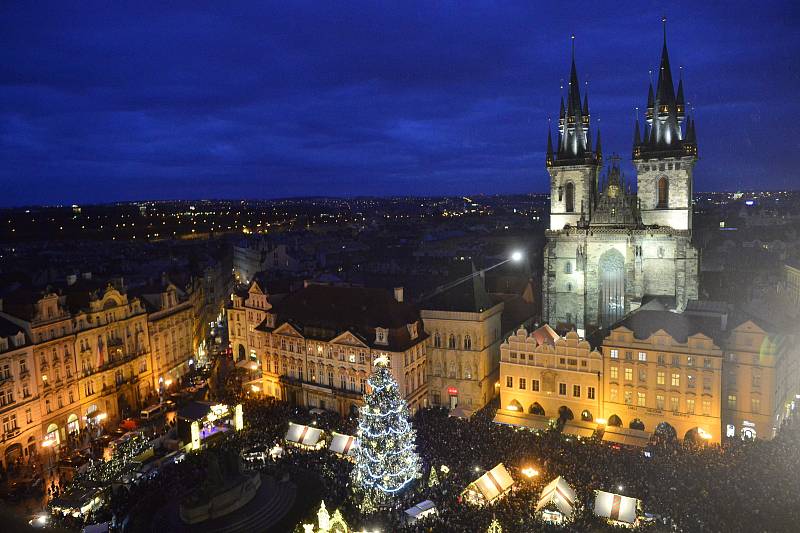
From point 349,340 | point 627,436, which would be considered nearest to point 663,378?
point 627,436

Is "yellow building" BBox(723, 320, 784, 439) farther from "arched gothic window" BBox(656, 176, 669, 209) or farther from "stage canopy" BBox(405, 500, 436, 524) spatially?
"stage canopy" BBox(405, 500, 436, 524)

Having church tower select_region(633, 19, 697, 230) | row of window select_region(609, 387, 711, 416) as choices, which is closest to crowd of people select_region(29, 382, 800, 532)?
row of window select_region(609, 387, 711, 416)

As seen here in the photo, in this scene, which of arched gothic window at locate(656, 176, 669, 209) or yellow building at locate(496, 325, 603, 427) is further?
arched gothic window at locate(656, 176, 669, 209)

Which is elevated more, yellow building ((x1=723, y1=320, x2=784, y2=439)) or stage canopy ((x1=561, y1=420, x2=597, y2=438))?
yellow building ((x1=723, y1=320, x2=784, y2=439))

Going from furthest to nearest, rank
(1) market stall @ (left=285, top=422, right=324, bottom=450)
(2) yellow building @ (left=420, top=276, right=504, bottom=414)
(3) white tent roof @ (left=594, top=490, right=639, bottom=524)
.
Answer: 1. (2) yellow building @ (left=420, top=276, right=504, bottom=414)
2. (1) market stall @ (left=285, top=422, right=324, bottom=450)
3. (3) white tent roof @ (left=594, top=490, right=639, bottom=524)

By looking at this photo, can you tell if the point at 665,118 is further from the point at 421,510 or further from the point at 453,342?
the point at 421,510

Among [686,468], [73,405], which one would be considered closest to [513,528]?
[686,468]

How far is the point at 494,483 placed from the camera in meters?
36.2

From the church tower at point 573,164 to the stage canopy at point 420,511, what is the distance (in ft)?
157

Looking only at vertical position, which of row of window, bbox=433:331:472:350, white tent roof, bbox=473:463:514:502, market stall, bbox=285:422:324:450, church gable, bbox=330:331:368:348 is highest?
church gable, bbox=330:331:368:348

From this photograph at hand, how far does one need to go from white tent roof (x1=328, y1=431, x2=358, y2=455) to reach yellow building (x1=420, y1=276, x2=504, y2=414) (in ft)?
42.9

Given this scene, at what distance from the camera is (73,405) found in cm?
5219

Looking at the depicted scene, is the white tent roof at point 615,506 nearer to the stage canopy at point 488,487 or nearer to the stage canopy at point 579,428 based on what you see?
the stage canopy at point 488,487

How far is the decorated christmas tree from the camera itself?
37094 millimetres
